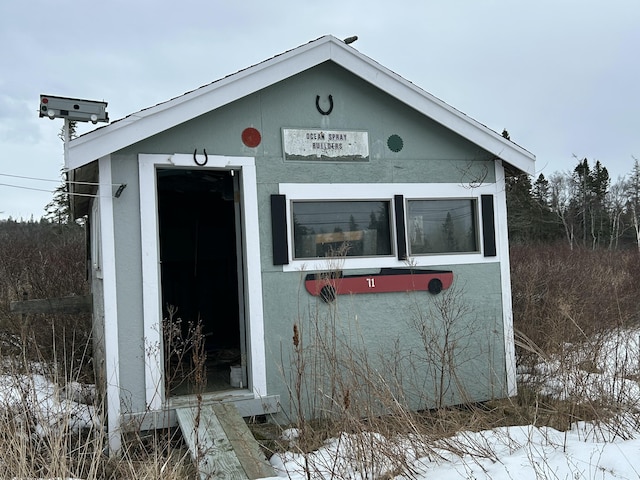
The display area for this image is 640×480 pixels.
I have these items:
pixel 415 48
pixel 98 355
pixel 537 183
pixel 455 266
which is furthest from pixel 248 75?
pixel 537 183

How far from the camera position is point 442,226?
21.9ft

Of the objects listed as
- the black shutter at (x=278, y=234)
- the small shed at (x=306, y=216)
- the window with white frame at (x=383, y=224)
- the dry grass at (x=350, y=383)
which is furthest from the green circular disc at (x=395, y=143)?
the dry grass at (x=350, y=383)

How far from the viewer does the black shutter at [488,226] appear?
266 inches

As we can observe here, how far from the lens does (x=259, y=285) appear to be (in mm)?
5867

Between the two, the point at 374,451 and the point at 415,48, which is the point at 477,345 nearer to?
the point at 374,451

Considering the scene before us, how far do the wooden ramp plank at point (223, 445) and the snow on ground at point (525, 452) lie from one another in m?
0.23

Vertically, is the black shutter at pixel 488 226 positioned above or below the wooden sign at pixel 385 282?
above

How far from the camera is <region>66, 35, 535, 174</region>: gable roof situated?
5.23 meters

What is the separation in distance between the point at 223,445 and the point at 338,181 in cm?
293

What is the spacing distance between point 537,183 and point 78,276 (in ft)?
122

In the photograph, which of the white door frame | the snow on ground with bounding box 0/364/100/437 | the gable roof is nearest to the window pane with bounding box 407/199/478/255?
the gable roof

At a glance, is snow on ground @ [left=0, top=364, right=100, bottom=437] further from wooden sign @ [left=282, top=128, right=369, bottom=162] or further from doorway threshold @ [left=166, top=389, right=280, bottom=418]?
wooden sign @ [left=282, top=128, right=369, bottom=162]

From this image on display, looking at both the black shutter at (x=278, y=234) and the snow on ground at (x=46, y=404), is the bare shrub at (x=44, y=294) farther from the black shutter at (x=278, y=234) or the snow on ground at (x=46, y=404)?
the black shutter at (x=278, y=234)

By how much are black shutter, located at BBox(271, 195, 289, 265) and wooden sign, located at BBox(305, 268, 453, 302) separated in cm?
35
